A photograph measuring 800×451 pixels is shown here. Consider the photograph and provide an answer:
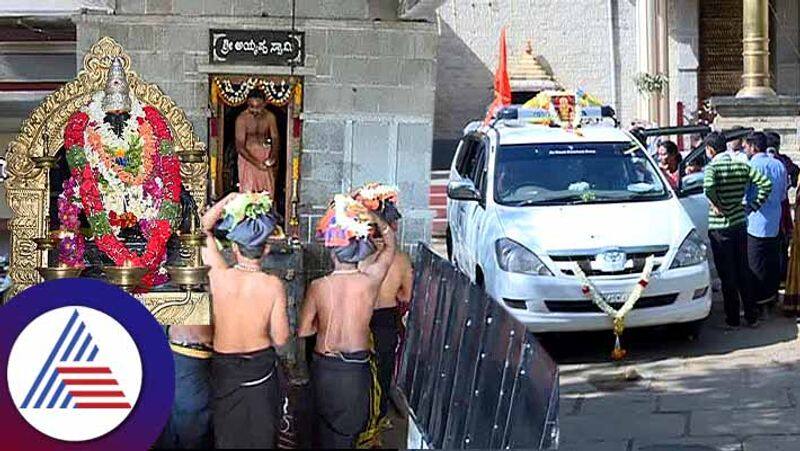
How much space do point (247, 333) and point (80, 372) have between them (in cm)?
99

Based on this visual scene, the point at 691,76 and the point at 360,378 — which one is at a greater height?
the point at 691,76

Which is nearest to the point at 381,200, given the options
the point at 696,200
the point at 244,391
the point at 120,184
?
the point at 120,184

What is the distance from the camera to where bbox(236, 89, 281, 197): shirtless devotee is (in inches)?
312

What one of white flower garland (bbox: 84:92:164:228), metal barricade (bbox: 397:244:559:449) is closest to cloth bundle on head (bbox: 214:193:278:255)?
white flower garland (bbox: 84:92:164:228)

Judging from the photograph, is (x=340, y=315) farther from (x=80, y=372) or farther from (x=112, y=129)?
(x=80, y=372)

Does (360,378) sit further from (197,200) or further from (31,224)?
(31,224)

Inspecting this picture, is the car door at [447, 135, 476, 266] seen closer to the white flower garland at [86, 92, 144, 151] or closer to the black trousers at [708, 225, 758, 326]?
the black trousers at [708, 225, 758, 326]

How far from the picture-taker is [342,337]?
18.9 ft

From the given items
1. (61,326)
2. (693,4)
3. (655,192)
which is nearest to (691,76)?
(693,4)

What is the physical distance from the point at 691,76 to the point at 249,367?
2050 centimetres

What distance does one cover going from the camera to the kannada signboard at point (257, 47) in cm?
727

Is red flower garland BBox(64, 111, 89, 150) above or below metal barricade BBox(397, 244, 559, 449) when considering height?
above

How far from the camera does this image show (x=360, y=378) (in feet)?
19.1

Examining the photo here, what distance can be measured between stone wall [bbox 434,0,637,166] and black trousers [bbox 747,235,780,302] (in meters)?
15.5
